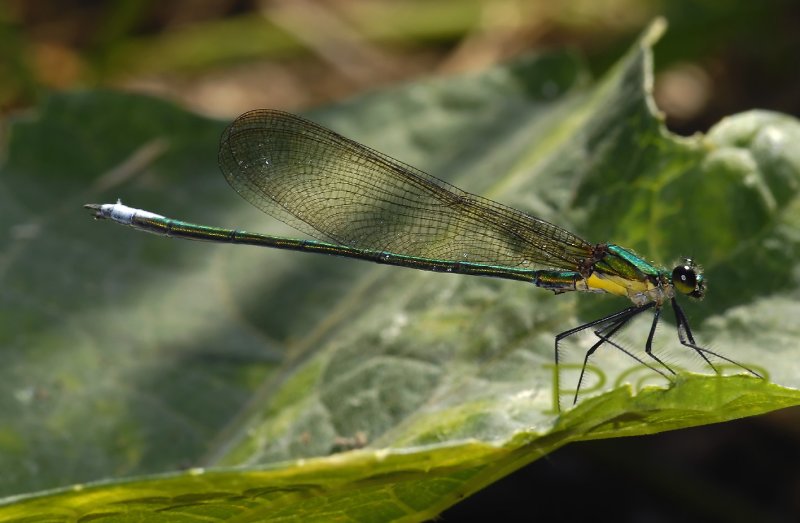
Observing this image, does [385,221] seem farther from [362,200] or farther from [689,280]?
[689,280]

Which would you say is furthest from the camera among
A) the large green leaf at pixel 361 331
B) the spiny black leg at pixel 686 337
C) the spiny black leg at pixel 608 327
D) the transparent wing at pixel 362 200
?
the transparent wing at pixel 362 200

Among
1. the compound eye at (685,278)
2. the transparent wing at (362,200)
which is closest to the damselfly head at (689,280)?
the compound eye at (685,278)

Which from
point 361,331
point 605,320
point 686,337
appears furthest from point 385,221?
point 686,337

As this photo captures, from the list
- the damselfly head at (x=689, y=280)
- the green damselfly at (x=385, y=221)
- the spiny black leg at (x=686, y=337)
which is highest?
the green damselfly at (x=385, y=221)

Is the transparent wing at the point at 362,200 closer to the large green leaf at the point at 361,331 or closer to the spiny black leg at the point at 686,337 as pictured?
the large green leaf at the point at 361,331

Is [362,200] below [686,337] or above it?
above

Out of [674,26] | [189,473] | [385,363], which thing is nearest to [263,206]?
[385,363]

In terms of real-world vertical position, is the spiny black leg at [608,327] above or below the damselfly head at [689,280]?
below

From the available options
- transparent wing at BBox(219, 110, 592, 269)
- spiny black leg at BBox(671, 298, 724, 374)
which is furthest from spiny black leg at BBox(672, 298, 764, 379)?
transparent wing at BBox(219, 110, 592, 269)
